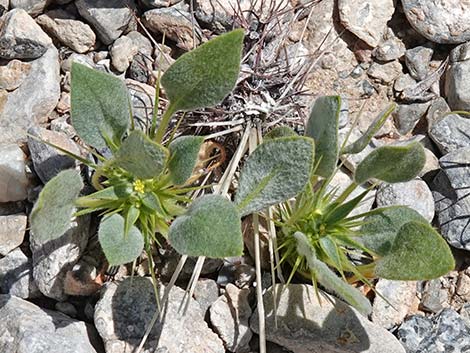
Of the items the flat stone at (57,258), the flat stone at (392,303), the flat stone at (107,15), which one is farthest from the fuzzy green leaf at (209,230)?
the flat stone at (107,15)

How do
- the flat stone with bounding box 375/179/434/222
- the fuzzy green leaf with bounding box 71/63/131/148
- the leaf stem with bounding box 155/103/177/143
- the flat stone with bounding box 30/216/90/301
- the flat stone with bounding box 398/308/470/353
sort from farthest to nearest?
the flat stone with bounding box 375/179/434/222 < the flat stone with bounding box 398/308/470/353 < the flat stone with bounding box 30/216/90/301 < the leaf stem with bounding box 155/103/177/143 < the fuzzy green leaf with bounding box 71/63/131/148

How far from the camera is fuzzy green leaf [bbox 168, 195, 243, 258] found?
1.66 meters

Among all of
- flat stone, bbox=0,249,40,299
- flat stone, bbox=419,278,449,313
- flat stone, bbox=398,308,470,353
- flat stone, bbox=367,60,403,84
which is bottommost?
flat stone, bbox=398,308,470,353

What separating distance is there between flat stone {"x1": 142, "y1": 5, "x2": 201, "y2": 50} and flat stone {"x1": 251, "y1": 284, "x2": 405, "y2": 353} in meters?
0.91

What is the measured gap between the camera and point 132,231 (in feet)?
6.41

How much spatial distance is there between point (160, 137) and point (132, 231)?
303mm

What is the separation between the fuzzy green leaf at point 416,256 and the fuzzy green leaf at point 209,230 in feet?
1.67

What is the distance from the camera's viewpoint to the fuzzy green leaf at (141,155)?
1.70m

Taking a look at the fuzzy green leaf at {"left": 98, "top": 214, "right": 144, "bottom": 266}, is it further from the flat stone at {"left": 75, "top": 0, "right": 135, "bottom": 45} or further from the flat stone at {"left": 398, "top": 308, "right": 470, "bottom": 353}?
the flat stone at {"left": 398, "top": 308, "right": 470, "bottom": 353}

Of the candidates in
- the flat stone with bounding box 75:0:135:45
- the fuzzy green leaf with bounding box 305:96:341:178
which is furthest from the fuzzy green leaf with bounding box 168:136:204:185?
the flat stone with bounding box 75:0:135:45

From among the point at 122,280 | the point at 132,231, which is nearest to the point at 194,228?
the point at 132,231

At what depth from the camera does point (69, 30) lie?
2.51 meters

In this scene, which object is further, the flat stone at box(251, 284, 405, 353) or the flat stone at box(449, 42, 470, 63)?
the flat stone at box(449, 42, 470, 63)

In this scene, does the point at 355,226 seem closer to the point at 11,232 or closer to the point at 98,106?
the point at 98,106
